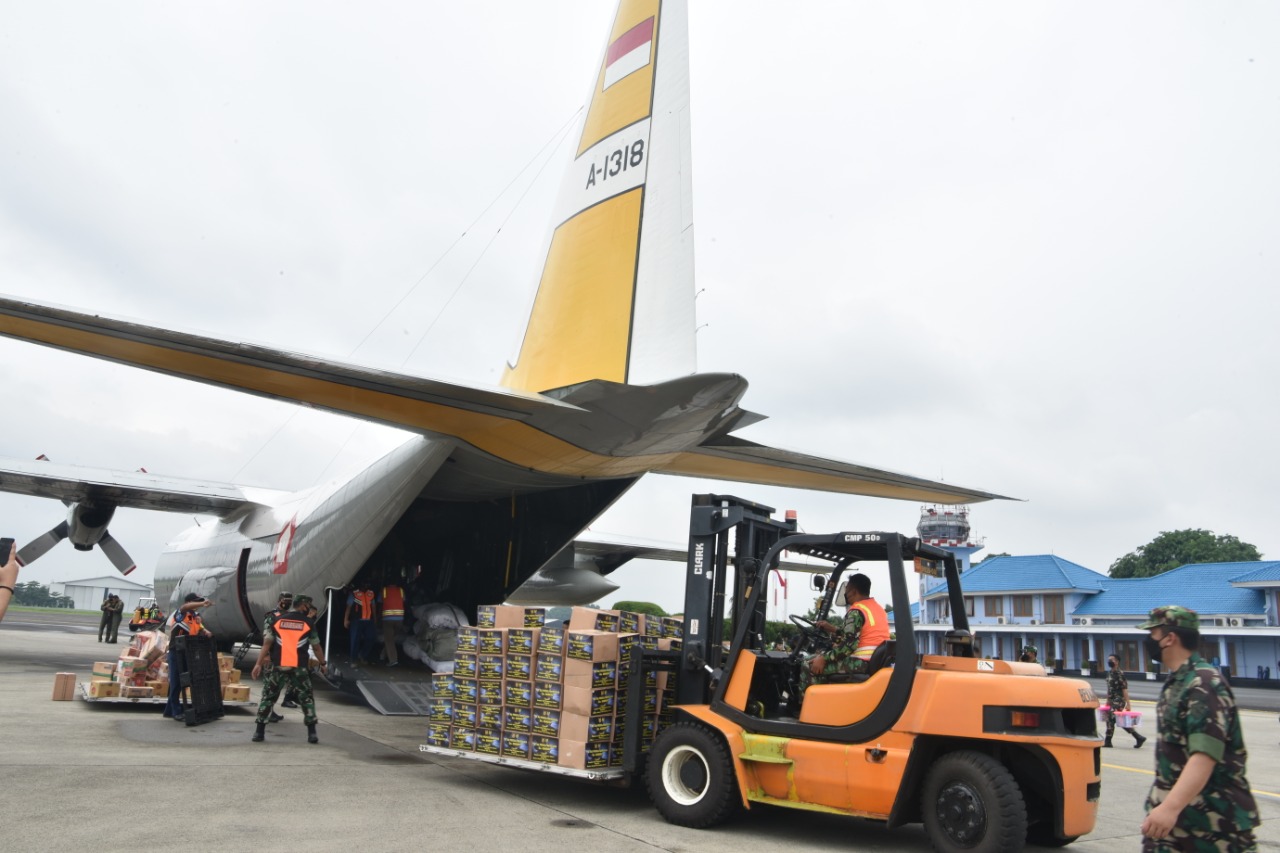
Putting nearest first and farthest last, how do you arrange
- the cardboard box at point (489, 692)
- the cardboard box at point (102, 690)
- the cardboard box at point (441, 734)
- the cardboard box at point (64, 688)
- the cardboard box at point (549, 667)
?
the cardboard box at point (549, 667) < the cardboard box at point (489, 692) < the cardboard box at point (441, 734) < the cardboard box at point (102, 690) < the cardboard box at point (64, 688)

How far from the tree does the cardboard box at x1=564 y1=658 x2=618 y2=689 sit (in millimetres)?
70547

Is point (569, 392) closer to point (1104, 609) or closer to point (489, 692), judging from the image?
point (489, 692)

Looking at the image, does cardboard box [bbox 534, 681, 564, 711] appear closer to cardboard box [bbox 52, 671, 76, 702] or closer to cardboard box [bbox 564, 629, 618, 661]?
cardboard box [bbox 564, 629, 618, 661]

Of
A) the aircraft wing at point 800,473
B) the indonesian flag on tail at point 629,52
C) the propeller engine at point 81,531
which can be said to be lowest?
the propeller engine at point 81,531

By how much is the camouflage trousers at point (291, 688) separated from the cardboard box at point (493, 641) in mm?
2762

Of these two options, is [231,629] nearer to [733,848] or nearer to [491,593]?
[491,593]

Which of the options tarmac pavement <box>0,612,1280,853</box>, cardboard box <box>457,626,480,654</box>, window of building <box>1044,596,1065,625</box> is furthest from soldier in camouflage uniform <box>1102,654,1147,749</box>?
window of building <box>1044,596,1065,625</box>

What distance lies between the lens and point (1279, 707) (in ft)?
80.7

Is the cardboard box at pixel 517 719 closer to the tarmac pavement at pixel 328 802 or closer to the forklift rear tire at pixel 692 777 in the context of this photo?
the tarmac pavement at pixel 328 802

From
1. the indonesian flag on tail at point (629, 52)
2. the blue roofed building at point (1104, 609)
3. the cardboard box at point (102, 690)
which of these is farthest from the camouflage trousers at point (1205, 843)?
the blue roofed building at point (1104, 609)

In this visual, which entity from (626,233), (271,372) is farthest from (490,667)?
(626,233)

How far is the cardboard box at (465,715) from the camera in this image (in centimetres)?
823

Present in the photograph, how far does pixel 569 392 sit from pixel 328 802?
15.2 ft

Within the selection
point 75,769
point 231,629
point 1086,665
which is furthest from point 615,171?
point 1086,665
